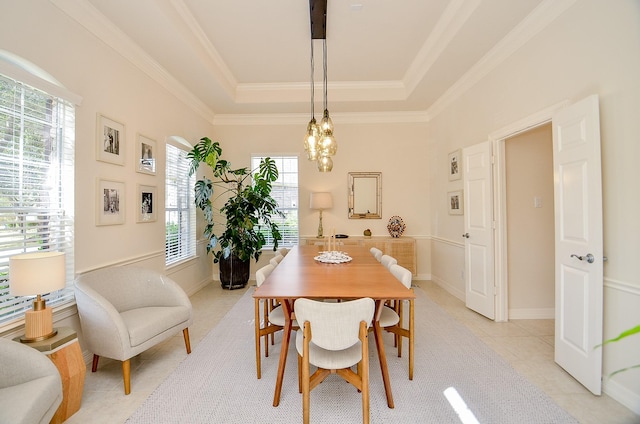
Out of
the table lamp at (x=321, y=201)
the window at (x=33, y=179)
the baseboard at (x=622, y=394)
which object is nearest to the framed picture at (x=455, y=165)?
the table lamp at (x=321, y=201)

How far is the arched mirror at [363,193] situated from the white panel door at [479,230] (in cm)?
169

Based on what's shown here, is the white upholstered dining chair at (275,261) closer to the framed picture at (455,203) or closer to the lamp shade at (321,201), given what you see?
the lamp shade at (321,201)

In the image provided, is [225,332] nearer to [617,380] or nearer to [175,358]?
A: [175,358]

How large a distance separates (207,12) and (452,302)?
14.9 ft

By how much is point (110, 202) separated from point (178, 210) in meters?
1.48

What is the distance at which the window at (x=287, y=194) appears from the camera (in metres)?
5.30

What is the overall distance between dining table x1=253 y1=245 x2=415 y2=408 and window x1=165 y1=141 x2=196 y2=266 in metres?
2.15

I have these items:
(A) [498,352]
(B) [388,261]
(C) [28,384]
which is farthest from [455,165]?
(C) [28,384]

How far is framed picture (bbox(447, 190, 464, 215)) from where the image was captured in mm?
4148

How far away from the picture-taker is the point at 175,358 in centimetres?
254

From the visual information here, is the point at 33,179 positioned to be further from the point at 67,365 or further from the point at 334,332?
the point at 334,332

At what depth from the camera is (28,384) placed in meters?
1.42

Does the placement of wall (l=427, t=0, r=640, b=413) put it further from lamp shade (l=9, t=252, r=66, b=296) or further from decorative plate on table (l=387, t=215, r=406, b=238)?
lamp shade (l=9, t=252, r=66, b=296)

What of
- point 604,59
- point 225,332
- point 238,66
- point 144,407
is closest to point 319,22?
point 238,66
